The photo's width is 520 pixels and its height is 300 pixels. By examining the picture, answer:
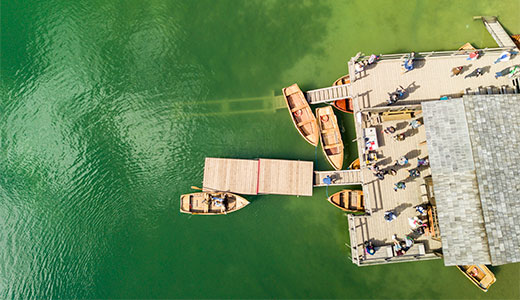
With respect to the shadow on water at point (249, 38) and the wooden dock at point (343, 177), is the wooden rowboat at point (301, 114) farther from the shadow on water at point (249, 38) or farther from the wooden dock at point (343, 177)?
the wooden dock at point (343, 177)

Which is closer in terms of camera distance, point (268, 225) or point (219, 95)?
point (268, 225)

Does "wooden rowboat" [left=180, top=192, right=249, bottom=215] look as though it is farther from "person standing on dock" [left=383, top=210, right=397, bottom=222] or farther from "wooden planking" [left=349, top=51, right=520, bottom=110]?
"wooden planking" [left=349, top=51, right=520, bottom=110]

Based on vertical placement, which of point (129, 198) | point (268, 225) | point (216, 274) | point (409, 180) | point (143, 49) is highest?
point (143, 49)

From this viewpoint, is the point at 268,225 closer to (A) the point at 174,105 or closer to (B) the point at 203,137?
(B) the point at 203,137

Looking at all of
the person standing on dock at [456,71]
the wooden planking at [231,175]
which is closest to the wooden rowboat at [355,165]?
the wooden planking at [231,175]

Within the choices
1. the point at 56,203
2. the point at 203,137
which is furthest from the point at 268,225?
the point at 56,203

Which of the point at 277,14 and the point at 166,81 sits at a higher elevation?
the point at 277,14

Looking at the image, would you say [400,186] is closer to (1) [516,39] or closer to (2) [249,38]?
(1) [516,39]
